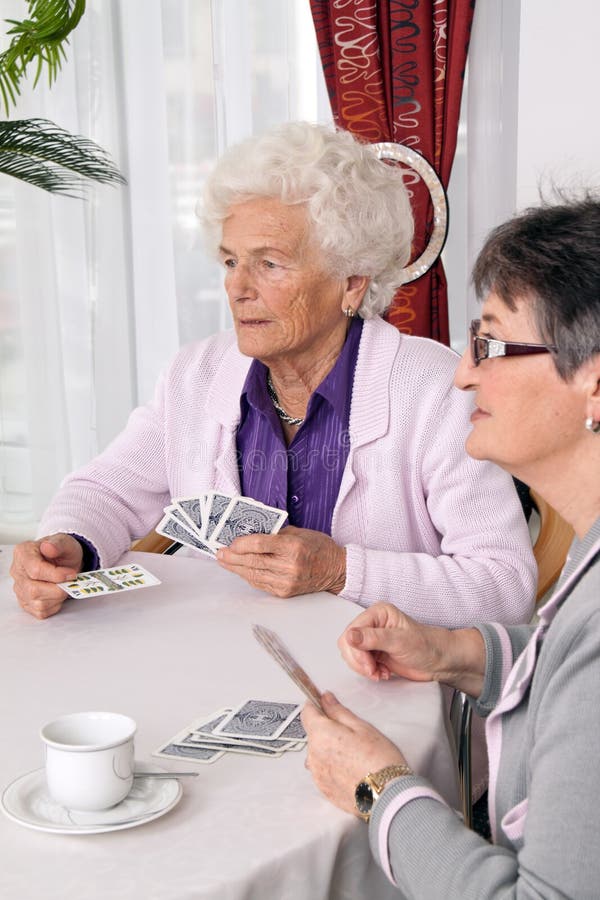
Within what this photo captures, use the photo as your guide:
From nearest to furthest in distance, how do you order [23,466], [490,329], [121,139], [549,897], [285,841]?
1. [549,897]
2. [285,841]
3. [490,329]
4. [121,139]
5. [23,466]

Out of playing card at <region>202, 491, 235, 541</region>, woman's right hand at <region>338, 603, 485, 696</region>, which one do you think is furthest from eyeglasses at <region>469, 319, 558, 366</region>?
playing card at <region>202, 491, 235, 541</region>

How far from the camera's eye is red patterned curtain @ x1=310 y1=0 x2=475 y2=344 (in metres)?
3.96

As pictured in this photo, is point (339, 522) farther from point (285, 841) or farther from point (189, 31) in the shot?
point (189, 31)

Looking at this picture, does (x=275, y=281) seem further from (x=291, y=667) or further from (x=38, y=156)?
(x=38, y=156)

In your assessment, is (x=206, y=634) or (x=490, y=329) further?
(x=206, y=634)

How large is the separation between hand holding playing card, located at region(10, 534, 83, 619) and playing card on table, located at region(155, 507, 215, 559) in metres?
0.22

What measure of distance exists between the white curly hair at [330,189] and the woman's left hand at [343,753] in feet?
4.31

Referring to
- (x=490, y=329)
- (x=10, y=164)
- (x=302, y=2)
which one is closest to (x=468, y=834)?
(x=490, y=329)

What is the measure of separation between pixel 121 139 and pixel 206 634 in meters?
3.30

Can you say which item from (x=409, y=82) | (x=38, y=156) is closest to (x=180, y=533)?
(x=38, y=156)

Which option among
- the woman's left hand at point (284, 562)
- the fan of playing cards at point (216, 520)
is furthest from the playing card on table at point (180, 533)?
the woman's left hand at point (284, 562)

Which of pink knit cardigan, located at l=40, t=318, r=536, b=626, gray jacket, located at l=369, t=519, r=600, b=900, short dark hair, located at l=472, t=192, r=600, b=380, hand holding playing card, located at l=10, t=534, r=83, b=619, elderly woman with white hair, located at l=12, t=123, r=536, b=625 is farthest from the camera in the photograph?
elderly woman with white hair, located at l=12, t=123, r=536, b=625

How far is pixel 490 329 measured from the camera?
138cm

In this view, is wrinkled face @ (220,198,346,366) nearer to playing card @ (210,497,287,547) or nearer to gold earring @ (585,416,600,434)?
playing card @ (210,497,287,547)
